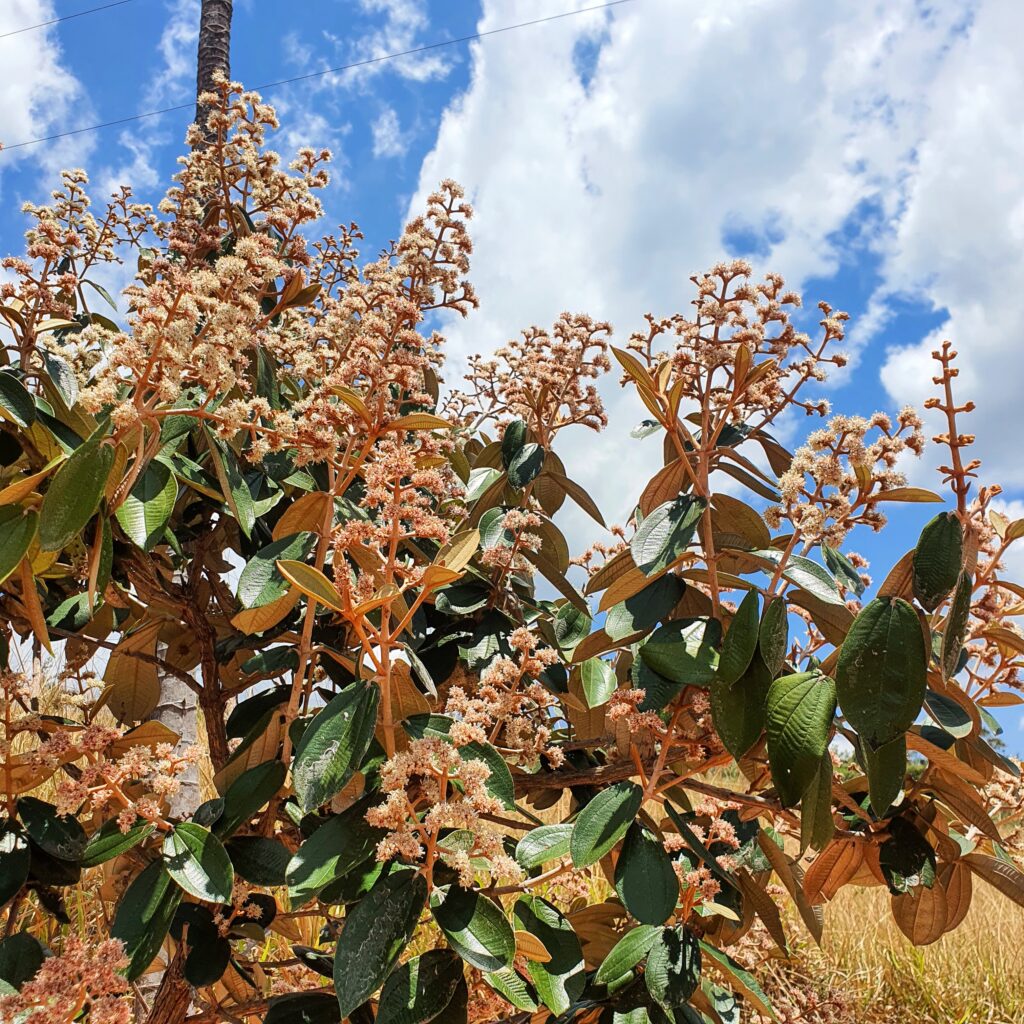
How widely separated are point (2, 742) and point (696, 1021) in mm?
986

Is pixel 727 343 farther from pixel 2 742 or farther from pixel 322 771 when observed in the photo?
pixel 2 742

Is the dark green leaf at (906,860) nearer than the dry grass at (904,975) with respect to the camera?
Yes

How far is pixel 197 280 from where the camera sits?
1.01 meters

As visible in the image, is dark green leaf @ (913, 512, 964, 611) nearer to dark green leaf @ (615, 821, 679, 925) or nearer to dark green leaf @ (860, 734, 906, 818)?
dark green leaf @ (860, 734, 906, 818)

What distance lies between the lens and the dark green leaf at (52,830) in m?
1.13

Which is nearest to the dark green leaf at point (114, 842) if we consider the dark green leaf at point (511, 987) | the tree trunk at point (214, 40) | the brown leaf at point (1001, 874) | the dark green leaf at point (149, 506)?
the dark green leaf at point (149, 506)

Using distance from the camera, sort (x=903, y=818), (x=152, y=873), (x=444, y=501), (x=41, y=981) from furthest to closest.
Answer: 1. (x=444, y=501)
2. (x=903, y=818)
3. (x=152, y=873)
4. (x=41, y=981)

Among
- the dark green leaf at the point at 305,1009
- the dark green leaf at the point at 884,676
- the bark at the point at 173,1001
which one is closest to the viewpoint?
the dark green leaf at the point at 884,676

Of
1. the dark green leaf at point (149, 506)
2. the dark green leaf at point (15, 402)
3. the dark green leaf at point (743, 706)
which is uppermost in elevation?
the dark green leaf at point (15, 402)

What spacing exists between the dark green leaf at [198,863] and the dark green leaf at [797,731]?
22.7 inches

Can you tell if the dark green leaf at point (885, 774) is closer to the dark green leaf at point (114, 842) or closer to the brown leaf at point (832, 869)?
the brown leaf at point (832, 869)

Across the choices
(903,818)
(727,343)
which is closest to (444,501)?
(727,343)

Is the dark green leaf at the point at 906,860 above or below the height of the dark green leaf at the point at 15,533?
below

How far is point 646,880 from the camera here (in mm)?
1005
